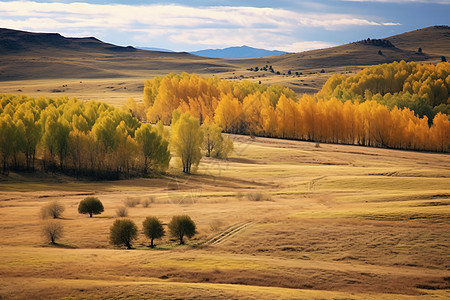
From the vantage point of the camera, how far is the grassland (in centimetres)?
2912

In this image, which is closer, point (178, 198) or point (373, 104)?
→ point (178, 198)

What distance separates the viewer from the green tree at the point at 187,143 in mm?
Answer: 83000

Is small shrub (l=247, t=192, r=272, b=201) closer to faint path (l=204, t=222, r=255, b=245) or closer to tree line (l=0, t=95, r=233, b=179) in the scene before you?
faint path (l=204, t=222, r=255, b=245)

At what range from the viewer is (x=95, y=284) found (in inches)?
1092

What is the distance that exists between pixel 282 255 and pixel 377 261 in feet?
23.4

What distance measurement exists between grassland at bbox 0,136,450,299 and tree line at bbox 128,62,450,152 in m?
41.0

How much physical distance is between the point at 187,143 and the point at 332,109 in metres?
52.3

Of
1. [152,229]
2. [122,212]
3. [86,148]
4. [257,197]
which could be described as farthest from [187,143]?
[152,229]

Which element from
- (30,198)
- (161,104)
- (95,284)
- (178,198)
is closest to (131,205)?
(178,198)

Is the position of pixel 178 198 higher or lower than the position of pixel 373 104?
lower

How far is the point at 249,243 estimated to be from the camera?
130 ft

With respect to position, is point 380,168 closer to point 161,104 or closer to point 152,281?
point 152,281

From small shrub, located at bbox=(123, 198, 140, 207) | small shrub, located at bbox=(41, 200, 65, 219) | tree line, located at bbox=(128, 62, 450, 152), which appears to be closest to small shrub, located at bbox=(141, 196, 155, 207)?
small shrub, located at bbox=(123, 198, 140, 207)

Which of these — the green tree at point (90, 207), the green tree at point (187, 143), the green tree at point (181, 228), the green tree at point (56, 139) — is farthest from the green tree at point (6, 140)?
the green tree at point (181, 228)
